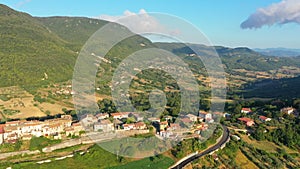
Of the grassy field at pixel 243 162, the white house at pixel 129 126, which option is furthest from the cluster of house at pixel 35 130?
the grassy field at pixel 243 162

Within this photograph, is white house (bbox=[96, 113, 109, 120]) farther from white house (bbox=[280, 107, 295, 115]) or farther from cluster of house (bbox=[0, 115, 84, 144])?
white house (bbox=[280, 107, 295, 115])

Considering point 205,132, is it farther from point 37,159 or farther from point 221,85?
point 221,85

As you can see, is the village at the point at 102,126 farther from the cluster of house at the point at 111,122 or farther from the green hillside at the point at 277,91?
the green hillside at the point at 277,91

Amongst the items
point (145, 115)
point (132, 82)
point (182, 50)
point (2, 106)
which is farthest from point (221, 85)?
point (182, 50)

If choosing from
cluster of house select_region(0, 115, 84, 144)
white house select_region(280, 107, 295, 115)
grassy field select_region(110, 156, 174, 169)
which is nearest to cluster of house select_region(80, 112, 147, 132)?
cluster of house select_region(0, 115, 84, 144)

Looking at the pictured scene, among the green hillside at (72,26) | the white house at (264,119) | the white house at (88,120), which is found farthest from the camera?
the green hillside at (72,26)

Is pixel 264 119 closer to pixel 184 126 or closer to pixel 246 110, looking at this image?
pixel 246 110
